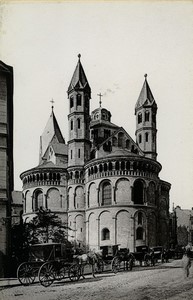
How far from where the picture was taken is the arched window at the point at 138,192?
3666 cm

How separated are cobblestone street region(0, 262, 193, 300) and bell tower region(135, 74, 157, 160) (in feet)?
87.7

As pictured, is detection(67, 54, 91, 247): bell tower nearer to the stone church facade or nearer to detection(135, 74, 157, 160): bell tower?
the stone church facade

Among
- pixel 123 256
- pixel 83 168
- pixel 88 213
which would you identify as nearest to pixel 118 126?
pixel 83 168

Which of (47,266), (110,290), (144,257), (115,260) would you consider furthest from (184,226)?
(110,290)

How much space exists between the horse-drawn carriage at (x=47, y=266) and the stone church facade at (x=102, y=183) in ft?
54.6

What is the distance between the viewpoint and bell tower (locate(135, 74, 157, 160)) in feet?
135

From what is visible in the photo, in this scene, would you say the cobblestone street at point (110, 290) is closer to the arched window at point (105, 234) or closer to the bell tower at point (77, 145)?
the arched window at point (105, 234)

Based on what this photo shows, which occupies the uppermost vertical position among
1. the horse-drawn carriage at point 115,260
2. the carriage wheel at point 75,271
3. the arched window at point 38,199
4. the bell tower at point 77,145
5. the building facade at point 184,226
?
the bell tower at point 77,145

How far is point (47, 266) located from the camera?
15.0m

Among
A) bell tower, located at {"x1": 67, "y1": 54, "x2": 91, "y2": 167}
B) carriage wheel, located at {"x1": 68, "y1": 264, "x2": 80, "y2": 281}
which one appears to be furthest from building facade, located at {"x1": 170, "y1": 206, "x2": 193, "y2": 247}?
carriage wheel, located at {"x1": 68, "y1": 264, "x2": 80, "y2": 281}

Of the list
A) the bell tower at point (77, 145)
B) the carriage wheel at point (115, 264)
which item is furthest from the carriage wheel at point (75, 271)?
the bell tower at point (77, 145)

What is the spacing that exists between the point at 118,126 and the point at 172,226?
12088mm

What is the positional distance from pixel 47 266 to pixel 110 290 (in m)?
2.45

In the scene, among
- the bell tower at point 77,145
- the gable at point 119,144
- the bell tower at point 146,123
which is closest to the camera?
the bell tower at point 77,145
